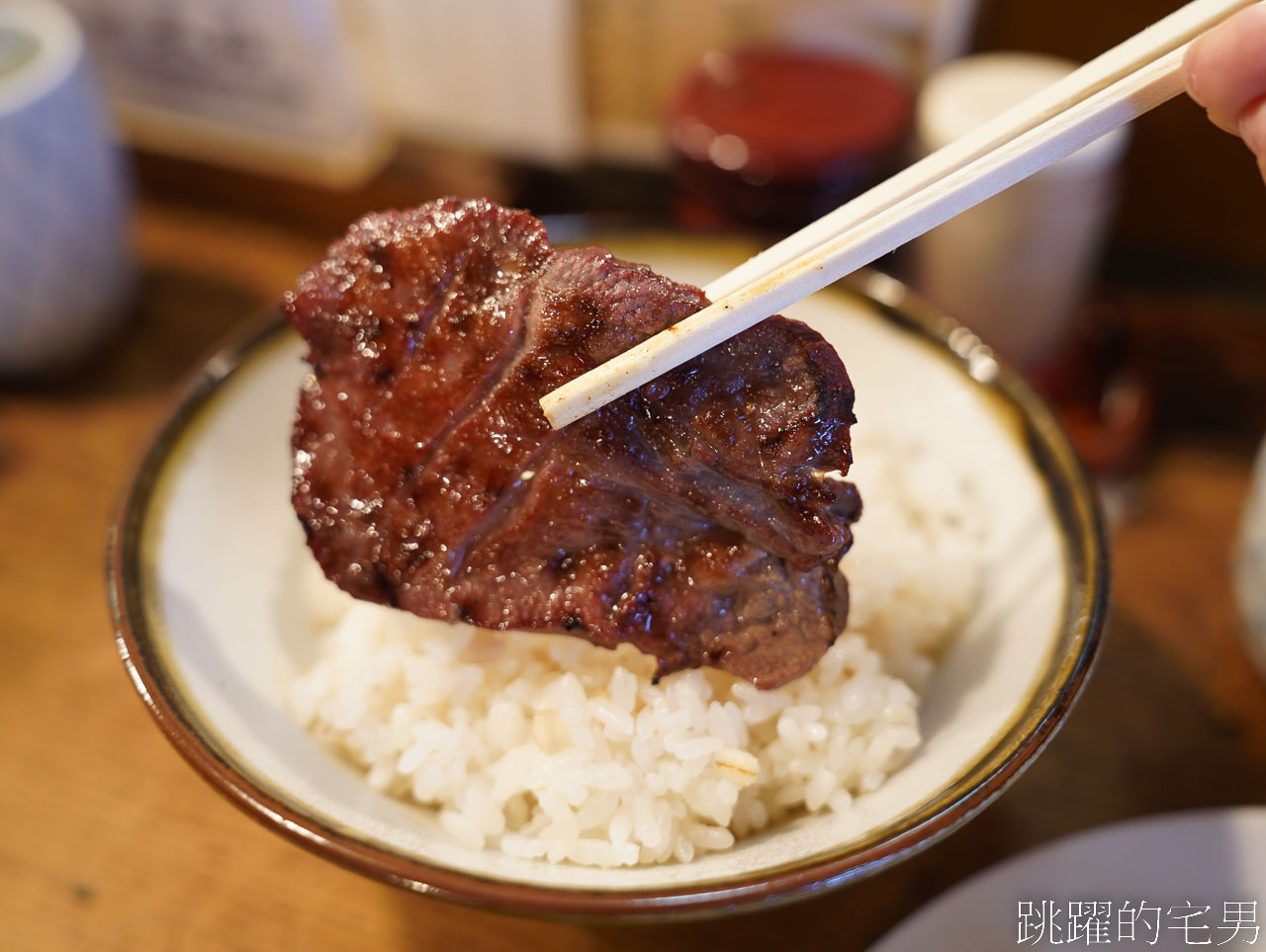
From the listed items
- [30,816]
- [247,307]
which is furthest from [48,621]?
[247,307]

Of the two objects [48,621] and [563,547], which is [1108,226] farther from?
[48,621]

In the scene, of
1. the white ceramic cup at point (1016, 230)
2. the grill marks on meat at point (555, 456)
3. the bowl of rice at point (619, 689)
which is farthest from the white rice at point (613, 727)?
the white ceramic cup at point (1016, 230)

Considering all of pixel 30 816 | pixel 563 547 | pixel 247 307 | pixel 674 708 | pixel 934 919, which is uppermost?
pixel 563 547

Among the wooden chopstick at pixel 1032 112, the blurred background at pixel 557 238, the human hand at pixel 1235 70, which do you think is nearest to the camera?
the human hand at pixel 1235 70

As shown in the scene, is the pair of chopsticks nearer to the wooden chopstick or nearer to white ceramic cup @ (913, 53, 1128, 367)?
the wooden chopstick

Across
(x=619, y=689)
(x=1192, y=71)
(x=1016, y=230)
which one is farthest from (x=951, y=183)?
(x=1016, y=230)

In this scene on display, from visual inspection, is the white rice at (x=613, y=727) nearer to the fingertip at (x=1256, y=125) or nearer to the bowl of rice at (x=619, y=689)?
the bowl of rice at (x=619, y=689)

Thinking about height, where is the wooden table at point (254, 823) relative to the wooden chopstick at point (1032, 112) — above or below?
below
